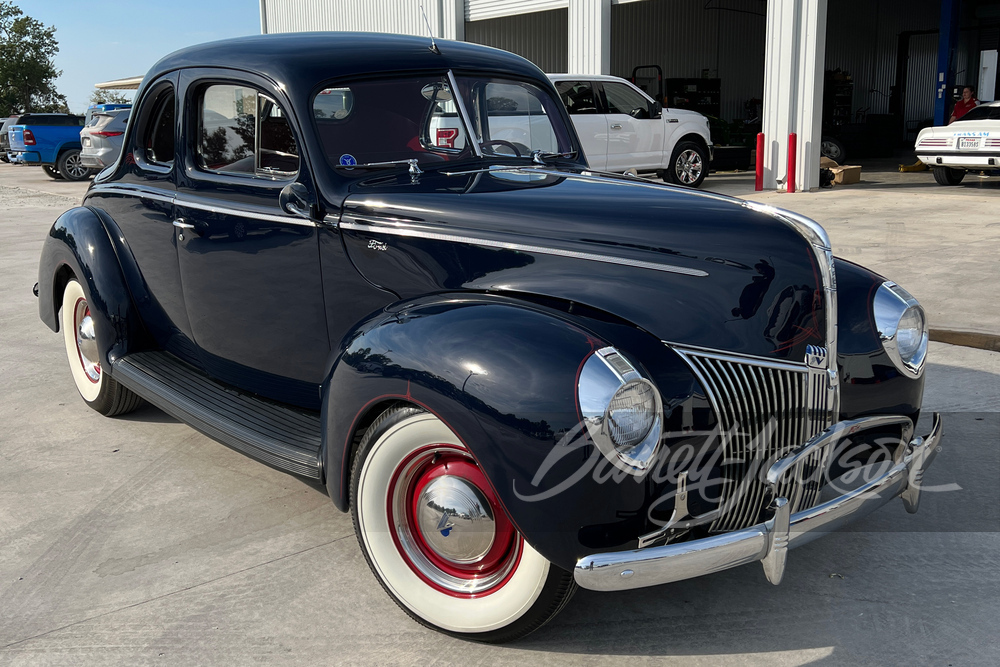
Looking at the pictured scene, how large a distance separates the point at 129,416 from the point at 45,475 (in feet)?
2.57

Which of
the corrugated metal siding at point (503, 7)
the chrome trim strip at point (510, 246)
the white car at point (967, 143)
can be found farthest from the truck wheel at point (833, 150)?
the chrome trim strip at point (510, 246)

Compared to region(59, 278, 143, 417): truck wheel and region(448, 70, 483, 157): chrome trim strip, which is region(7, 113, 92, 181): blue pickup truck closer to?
region(59, 278, 143, 417): truck wheel

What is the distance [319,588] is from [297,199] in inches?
53.0

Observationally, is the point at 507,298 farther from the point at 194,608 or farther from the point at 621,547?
the point at 194,608

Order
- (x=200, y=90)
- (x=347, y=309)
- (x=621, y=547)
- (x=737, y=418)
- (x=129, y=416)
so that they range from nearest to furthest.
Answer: (x=621, y=547) < (x=737, y=418) < (x=347, y=309) < (x=200, y=90) < (x=129, y=416)

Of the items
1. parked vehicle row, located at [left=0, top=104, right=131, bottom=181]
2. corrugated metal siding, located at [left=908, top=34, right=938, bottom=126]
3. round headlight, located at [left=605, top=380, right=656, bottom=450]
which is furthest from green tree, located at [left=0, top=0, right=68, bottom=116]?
round headlight, located at [left=605, top=380, right=656, bottom=450]

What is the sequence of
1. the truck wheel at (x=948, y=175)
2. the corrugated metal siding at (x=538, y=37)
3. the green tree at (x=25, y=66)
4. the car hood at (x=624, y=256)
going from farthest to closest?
the green tree at (x=25, y=66) → the corrugated metal siding at (x=538, y=37) → the truck wheel at (x=948, y=175) → the car hood at (x=624, y=256)

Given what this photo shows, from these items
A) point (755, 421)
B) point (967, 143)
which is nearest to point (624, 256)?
point (755, 421)

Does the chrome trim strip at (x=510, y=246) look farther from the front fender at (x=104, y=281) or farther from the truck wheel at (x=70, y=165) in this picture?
the truck wheel at (x=70, y=165)

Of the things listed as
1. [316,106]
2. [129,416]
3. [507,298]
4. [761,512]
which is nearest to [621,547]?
[761,512]

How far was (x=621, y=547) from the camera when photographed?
2.27 metres

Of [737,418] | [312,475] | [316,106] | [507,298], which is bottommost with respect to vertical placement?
[312,475]

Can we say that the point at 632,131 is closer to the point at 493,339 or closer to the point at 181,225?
the point at 181,225

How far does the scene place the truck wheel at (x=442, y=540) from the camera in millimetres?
2479
